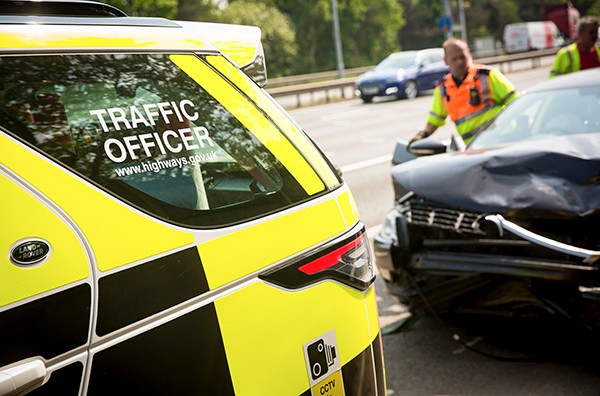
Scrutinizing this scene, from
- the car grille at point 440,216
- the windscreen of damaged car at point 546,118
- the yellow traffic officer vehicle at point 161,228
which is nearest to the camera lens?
the yellow traffic officer vehicle at point 161,228

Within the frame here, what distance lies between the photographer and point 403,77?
23.4m

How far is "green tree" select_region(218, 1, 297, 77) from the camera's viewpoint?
47188 millimetres

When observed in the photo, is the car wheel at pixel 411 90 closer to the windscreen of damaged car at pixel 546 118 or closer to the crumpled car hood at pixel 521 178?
the windscreen of damaged car at pixel 546 118

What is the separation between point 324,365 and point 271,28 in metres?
47.9

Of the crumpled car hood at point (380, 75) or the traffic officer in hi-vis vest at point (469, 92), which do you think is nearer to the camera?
the traffic officer in hi-vis vest at point (469, 92)

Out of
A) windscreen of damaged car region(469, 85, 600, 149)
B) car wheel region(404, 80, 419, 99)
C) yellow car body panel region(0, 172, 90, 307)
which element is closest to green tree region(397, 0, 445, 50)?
car wheel region(404, 80, 419, 99)

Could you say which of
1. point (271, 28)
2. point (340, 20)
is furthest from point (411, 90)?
point (340, 20)

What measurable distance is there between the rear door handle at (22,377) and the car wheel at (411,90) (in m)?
22.7

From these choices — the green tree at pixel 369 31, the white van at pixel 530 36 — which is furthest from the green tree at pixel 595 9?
the green tree at pixel 369 31

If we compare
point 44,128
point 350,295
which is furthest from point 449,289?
point 44,128

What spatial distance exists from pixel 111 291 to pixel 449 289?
252cm

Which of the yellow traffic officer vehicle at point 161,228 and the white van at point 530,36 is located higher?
the yellow traffic officer vehicle at point 161,228

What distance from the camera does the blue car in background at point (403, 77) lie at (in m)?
23.3

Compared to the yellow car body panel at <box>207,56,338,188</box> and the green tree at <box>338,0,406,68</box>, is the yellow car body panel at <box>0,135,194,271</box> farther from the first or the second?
the green tree at <box>338,0,406,68</box>
